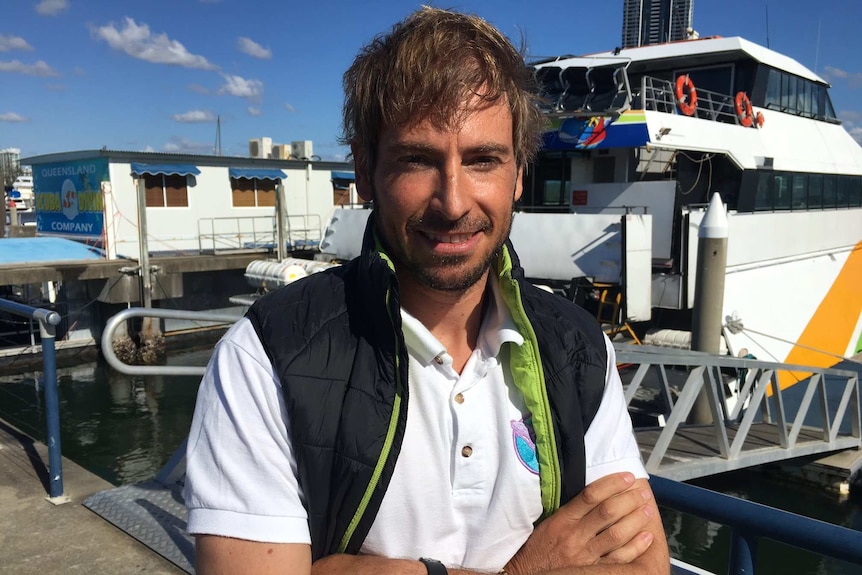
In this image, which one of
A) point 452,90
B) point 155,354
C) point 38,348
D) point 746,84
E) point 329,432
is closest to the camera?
point 329,432

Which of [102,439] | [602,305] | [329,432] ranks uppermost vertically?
[329,432]

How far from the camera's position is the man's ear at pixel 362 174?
5.13 ft

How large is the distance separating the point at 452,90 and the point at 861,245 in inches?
717

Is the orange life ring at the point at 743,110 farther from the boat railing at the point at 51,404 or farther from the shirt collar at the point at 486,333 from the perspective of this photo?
the shirt collar at the point at 486,333

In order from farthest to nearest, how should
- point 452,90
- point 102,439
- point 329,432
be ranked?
point 102,439 → point 452,90 → point 329,432

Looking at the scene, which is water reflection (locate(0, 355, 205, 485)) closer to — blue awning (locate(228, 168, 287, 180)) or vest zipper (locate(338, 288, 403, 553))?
blue awning (locate(228, 168, 287, 180))

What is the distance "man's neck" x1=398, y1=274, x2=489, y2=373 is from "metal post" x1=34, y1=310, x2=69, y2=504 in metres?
2.97

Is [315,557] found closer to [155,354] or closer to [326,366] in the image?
[326,366]

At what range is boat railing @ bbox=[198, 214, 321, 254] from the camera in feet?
65.7

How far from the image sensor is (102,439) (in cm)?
1134

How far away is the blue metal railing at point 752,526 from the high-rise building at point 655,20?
18.8 metres

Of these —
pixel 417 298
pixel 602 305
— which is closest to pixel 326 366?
pixel 417 298

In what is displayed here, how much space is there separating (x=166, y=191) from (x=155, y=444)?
10165mm

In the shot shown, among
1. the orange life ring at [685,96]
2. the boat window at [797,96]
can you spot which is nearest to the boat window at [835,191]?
the boat window at [797,96]
